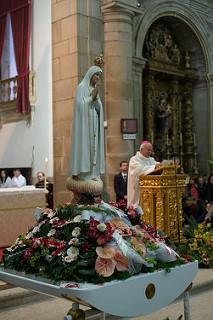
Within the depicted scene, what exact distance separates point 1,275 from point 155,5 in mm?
9941

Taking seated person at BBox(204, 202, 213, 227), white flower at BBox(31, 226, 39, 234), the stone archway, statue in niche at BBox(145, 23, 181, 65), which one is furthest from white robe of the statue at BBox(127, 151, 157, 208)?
statue in niche at BBox(145, 23, 181, 65)

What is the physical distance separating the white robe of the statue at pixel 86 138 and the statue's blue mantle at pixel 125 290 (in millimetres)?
2266

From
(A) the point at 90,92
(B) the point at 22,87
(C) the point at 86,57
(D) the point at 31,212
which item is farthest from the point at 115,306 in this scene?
(B) the point at 22,87

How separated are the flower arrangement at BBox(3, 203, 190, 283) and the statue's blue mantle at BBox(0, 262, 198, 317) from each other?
A: 61mm

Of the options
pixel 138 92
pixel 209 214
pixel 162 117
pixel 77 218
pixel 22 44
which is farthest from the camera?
pixel 162 117

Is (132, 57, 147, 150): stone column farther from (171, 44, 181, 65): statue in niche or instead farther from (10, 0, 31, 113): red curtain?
(10, 0, 31, 113): red curtain

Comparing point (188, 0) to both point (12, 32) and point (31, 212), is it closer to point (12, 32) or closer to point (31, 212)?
point (12, 32)

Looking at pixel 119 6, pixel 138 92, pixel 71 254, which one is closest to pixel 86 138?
pixel 71 254

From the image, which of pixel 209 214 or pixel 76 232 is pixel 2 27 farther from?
pixel 76 232

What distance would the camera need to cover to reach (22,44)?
40.1ft

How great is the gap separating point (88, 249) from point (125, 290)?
1.24ft

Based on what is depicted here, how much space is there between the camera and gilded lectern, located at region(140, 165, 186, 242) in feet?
22.1

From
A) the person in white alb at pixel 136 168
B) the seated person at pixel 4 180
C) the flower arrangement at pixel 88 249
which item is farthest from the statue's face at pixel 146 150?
the seated person at pixel 4 180

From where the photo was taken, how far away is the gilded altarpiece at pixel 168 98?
506 inches
